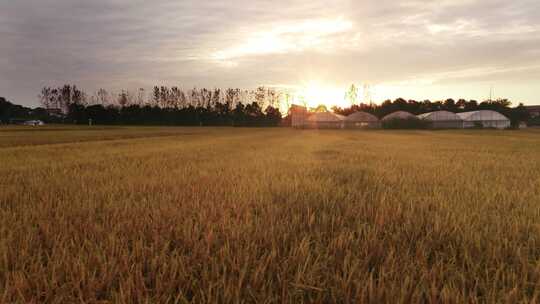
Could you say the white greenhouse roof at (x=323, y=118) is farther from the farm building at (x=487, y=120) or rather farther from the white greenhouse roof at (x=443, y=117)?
the farm building at (x=487, y=120)

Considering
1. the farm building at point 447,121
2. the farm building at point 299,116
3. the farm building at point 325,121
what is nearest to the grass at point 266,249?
the farm building at point 299,116

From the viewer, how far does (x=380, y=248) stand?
5.18 ft

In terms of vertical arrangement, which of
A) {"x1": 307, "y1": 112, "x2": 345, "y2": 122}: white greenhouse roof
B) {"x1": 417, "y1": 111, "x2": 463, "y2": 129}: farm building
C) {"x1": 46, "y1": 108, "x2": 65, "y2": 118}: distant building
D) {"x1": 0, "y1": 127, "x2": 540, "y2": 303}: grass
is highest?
{"x1": 46, "y1": 108, "x2": 65, "y2": 118}: distant building

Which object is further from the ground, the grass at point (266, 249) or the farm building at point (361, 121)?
the farm building at point (361, 121)

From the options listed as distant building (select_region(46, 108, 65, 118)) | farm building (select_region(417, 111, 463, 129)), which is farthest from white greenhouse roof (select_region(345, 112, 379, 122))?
distant building (select_region(46, 108, 65, 118))

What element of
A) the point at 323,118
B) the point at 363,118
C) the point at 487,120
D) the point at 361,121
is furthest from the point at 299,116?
the point at 487,120

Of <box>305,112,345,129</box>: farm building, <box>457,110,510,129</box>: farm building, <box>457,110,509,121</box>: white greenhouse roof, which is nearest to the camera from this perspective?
<box>457,110,510,129</box>: farm building

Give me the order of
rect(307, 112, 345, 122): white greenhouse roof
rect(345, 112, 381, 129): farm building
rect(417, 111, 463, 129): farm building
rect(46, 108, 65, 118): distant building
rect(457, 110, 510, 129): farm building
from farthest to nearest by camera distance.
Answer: rect(46, 108, 65, 118): distant building
rect(345, 112, 381, 129): farm building
rect(307, 112, 345, 122): white greenhouse roof
rect(417, 111, 463, 129): farm building
rect(457, 110, 510, 129): farm building

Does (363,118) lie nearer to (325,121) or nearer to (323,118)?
(325,121)

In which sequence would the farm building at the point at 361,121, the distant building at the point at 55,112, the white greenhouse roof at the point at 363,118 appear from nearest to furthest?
the farm building at the point at 361,121 < the white greenhouse roof at the point at 363,118 < the distant building at the point at 55,112

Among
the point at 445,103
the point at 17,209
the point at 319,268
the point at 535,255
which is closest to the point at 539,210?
the point at 535,255

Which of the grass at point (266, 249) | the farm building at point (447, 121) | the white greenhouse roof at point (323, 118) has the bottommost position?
the grass at point (266, 249)

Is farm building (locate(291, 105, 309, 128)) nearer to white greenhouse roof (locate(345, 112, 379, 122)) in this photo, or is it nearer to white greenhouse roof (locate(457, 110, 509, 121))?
white greenhouse roof (locate(345, 112, 379, 122))

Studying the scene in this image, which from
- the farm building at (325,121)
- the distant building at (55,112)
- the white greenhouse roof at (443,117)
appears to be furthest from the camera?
the distant building at (55,112)
